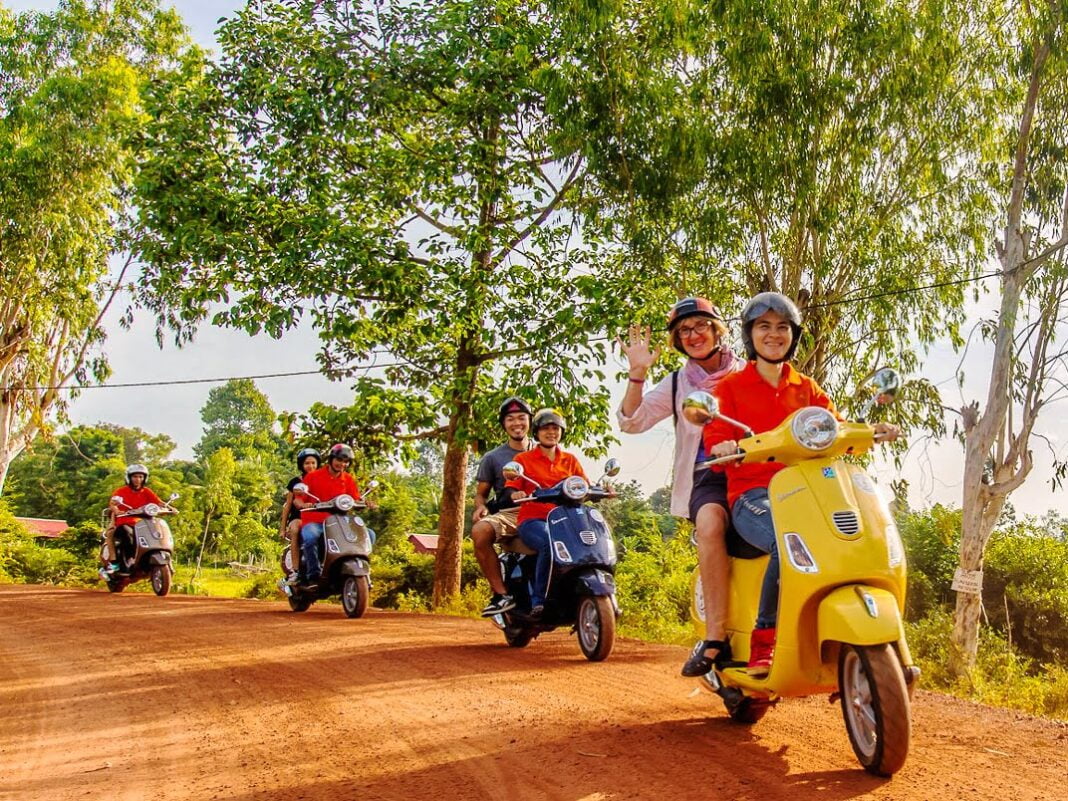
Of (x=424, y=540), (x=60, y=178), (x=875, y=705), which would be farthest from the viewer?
(x=424, y=540)

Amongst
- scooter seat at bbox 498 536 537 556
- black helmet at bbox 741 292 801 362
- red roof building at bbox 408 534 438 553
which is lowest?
red roof building at bbox 408 534 438 553

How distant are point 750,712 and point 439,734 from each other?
1549 mm

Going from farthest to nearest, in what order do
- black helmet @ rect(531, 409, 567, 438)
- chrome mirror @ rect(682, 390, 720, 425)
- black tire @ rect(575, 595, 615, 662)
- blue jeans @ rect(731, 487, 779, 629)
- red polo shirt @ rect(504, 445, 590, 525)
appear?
black helmet @ rect(531, 409, 567, 438), red polo shirt @ rect(504, 445, 590, 525), black tire @ rect(575, 595, 615, 662), blue jeans @ rect(731, 487, 779, 629), chrome mirror @ rect(682, 390, 720, 425)

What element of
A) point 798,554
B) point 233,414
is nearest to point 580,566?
point 798,554

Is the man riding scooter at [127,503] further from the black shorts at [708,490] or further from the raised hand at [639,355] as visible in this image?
the black shorts at [708,490]

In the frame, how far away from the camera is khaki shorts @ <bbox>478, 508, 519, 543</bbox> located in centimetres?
859

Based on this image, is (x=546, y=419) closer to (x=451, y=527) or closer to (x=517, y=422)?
(x=517, y=422)

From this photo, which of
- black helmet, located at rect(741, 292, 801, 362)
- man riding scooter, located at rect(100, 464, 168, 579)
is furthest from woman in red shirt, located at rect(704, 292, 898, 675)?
man riding scooter, located at rect(100, 464, 168, 579)

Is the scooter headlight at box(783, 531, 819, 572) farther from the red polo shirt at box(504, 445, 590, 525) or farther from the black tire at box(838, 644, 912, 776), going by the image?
the red polo shirt at box(504, 445, 590, 525)

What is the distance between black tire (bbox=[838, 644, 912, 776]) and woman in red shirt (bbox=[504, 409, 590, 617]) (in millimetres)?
3759

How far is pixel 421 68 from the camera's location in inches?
603

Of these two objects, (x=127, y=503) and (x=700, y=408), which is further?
(x=127, y=503)

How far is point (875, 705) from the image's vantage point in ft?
13.0

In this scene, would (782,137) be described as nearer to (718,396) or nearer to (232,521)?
(718,396)
